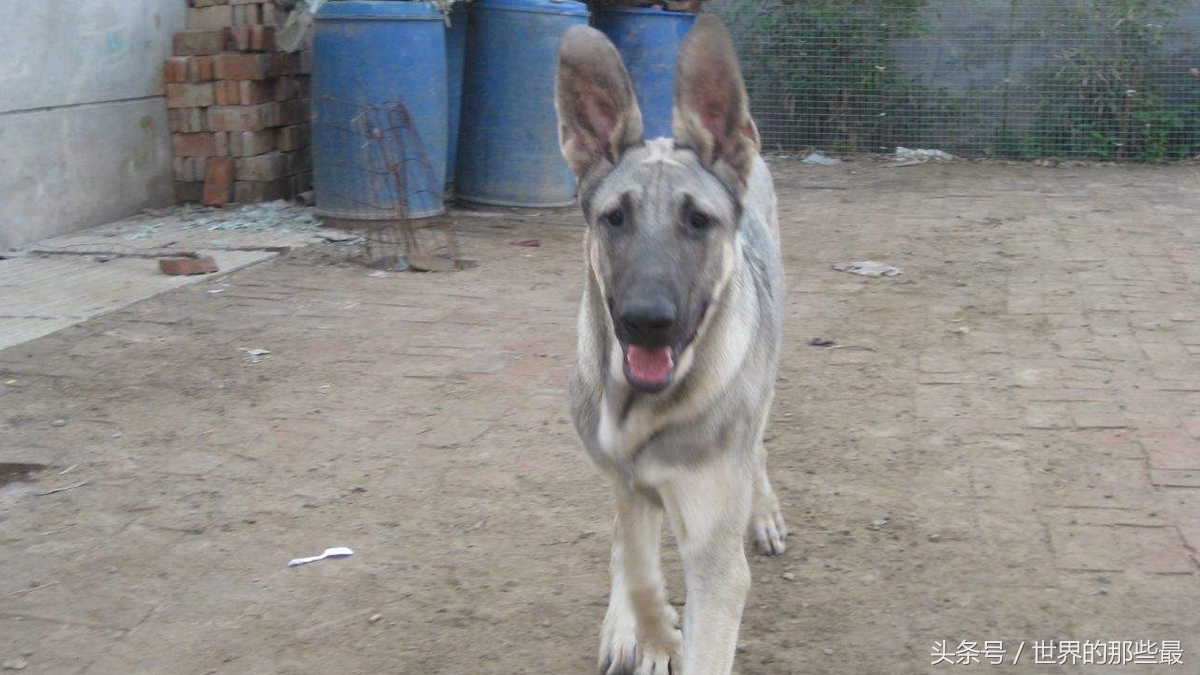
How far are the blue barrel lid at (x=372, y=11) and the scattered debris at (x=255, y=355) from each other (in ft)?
10.3

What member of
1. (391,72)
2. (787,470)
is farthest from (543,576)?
(391,72)

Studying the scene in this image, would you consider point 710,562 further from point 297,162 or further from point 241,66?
point 297,162

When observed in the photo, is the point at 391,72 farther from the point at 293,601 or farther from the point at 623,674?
the point at 623,674

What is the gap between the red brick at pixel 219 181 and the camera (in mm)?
9219

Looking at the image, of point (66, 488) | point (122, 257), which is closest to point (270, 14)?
point (122, 257)

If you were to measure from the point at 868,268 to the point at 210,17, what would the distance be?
16.9ft

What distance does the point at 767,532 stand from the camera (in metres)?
4.01

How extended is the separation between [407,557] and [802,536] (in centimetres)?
128

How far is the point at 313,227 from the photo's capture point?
8.77m

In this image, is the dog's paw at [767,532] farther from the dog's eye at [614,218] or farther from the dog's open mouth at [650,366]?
the dog's eye at [614,218]

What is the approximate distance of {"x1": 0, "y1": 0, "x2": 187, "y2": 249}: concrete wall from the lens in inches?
308

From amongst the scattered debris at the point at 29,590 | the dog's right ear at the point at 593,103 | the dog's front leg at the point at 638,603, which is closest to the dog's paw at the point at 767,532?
the dog's front leg at the point at 638,603

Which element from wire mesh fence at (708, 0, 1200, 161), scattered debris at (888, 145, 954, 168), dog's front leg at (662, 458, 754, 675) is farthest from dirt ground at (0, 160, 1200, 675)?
wire mesh fence at (708, 0, 1200, 161)

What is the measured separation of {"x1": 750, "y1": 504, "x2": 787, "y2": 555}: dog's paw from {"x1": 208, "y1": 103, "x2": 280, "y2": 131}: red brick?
6.24 meters
